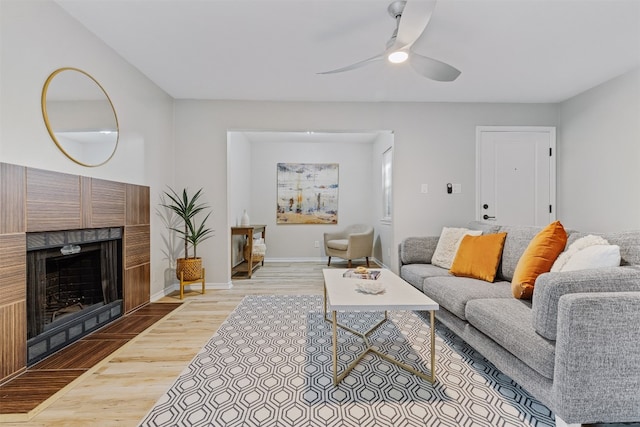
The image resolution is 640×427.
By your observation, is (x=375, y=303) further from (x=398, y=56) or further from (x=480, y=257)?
(x=398, y=56)

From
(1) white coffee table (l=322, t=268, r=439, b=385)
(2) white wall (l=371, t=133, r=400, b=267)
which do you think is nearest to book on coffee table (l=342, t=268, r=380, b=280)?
(1) white coffee table (l=322, t=268, r=439, b=385)

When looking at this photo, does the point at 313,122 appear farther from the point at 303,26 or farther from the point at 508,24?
the point at 508,24

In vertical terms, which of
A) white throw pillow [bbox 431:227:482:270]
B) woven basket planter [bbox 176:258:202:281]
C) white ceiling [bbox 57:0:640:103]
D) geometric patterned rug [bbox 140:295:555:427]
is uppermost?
white ceiling [bbox 57:0:640:103]

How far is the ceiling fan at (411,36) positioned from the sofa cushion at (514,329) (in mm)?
1636

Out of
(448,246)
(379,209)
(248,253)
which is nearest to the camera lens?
(448,246)

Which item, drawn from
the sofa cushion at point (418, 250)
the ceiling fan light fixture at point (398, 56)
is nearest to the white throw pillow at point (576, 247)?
the sofa cushion at point (418, 250)

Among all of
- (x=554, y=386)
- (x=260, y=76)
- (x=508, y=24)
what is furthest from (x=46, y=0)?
(x=554, y=386)

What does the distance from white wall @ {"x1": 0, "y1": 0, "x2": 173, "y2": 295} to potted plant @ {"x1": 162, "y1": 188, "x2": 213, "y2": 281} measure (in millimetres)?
248

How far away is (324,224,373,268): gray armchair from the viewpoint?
16.8 ft

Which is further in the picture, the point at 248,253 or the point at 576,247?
the point at 248,253

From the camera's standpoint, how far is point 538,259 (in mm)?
1931

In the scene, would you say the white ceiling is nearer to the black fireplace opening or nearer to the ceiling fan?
the ceiling fan

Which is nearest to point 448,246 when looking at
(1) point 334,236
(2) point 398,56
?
(2) point 398,56

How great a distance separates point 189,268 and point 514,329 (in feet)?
10.3
